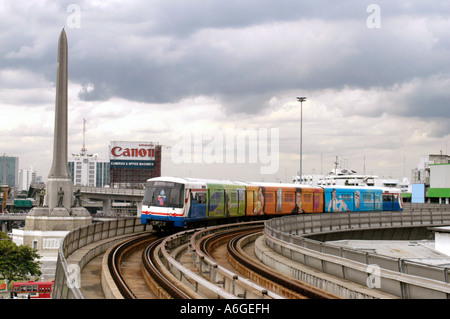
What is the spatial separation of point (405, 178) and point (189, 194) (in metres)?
137

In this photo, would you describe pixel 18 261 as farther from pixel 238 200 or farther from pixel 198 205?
pixel 198 205

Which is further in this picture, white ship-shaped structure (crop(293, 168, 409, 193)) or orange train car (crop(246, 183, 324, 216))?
white ship-shaped structure (crop(293, 168, 409, 193))

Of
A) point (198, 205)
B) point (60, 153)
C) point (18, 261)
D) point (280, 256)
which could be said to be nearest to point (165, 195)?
point (198, 205)

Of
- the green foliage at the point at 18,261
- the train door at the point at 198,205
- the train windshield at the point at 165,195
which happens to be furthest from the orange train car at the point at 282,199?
the green foliage at the point at 18,261

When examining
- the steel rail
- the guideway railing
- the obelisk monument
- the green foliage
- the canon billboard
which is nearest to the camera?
the guideway railing

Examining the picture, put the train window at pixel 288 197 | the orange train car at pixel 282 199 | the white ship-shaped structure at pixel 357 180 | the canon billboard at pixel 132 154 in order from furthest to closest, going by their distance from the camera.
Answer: the canon billboard at pixel 132 154 → the white ship-shaped structure at pixel 357 180 → the train window at pixel 288 197 → the orange train car at pixel 282 199

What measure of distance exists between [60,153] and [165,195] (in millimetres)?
31897

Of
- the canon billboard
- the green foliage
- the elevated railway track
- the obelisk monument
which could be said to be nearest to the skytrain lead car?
the elevated railway track

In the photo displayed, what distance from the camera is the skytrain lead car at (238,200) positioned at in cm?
3081

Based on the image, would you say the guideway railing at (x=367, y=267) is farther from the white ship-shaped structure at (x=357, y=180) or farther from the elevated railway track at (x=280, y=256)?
the white ship-shaped structure at (x=357, y=180)

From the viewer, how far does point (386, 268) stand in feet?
40.9

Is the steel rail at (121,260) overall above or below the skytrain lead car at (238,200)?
below

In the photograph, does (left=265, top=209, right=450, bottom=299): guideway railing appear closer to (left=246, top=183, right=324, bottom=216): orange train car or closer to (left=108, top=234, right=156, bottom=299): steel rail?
(left=108, top=234, right=156, bottom=299): steel rail

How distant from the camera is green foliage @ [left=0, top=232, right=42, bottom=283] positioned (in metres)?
52.3
